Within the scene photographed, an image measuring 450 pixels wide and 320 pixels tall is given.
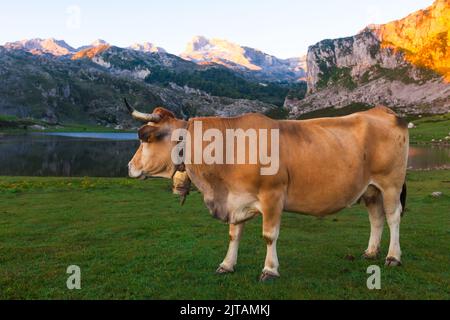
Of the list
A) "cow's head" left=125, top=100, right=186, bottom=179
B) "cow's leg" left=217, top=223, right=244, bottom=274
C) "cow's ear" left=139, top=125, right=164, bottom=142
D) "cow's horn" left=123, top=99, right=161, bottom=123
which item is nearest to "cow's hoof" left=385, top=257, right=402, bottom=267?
"cow's leg" left=217, top=223, right=244, bottom=274

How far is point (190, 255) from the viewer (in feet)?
38.9

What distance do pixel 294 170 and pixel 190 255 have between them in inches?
170

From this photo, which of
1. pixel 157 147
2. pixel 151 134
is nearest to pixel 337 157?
pixel 157 147

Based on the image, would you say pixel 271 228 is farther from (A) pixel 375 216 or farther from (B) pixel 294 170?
(A) pixel 375 216

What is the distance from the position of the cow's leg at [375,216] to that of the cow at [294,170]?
0.97ft

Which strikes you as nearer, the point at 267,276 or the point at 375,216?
the point at 267,276

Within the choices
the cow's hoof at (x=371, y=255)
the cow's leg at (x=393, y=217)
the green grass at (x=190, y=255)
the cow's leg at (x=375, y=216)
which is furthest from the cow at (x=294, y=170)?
the green grass at (x=190, y=255)

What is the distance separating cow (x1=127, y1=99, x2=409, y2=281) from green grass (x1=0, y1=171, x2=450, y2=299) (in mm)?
933

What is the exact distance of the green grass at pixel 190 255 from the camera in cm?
873

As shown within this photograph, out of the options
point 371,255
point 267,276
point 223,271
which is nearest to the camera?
point 267,276

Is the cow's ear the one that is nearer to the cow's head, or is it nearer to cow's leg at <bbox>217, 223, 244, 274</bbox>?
the cow's head

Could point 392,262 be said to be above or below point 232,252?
below

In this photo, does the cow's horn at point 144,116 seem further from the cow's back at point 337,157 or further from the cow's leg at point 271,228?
the cow's leg at point 271,228
